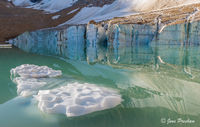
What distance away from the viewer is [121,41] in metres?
12.5

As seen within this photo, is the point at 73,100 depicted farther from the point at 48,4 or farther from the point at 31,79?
the point at 48,4

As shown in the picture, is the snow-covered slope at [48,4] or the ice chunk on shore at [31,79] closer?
the ice chunk on shore at [31,79]

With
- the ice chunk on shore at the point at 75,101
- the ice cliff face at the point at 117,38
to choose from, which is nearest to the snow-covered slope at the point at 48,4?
the ice cliff face at the point at 117,38

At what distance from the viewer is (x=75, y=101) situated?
1848 millimetres

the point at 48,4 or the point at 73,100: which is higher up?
the point at 48,4

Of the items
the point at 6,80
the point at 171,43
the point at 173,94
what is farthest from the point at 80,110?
the point at 171,43

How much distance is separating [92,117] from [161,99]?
2.72 feet

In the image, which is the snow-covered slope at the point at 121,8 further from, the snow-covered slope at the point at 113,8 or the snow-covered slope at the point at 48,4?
the snow-covered slope at the point at 48,4

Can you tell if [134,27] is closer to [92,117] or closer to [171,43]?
[171,43]

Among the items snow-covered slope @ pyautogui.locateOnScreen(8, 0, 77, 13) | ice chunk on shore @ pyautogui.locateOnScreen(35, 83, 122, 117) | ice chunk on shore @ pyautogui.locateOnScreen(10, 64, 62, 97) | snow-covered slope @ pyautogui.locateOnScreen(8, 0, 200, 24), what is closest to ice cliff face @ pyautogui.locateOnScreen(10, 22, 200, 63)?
ice chunk on shore @ pyautogui.locateOnScreen(10, 64, 62, 97)

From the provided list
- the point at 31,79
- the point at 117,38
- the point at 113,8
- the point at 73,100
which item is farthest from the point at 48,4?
the point at 73,100

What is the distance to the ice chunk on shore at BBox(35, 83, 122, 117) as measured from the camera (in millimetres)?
1718

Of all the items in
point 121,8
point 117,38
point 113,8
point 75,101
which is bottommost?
point 75,101

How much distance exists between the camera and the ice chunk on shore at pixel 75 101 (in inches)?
67.7
